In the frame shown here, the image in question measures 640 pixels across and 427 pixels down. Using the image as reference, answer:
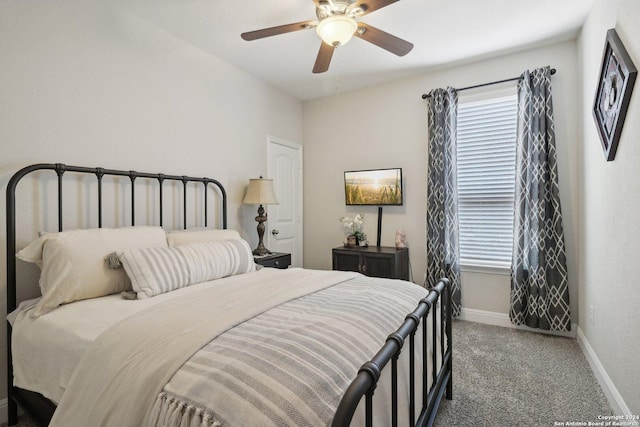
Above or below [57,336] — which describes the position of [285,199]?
above

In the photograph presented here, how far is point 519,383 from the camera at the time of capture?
85.8 inches

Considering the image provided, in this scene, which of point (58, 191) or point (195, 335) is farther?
point (58, 191)

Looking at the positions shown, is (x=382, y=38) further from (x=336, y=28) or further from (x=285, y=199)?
(x=285, y=199)

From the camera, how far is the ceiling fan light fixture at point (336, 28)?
1901 millimetres

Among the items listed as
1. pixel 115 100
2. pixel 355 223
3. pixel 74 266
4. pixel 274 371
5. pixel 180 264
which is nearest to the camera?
pixel 274 371

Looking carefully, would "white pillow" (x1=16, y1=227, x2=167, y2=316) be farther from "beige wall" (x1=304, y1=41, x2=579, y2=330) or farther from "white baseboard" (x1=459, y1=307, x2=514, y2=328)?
"white baseboard" (x1=459, y1=307, x2=514, y2=328)

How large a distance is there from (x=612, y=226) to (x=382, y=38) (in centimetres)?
185

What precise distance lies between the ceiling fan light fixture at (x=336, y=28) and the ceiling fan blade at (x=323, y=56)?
0.49 ft

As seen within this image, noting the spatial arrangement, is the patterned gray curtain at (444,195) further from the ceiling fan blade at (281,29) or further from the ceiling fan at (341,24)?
the ceiling fan blade at (281,29)

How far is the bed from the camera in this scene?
2.99 feet

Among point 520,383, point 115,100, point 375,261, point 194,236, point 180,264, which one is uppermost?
point 115,100

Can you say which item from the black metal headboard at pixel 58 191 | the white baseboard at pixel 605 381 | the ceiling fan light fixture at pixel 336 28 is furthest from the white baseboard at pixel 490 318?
the black metal headboard at pixel 58 191

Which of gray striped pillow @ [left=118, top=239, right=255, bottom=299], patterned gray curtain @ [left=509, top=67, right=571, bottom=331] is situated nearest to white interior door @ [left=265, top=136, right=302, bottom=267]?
gray striped pillow @ [left=118, top=239, right=255, bottom=299]

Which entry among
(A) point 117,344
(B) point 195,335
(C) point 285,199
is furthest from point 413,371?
(C) point 285,199
